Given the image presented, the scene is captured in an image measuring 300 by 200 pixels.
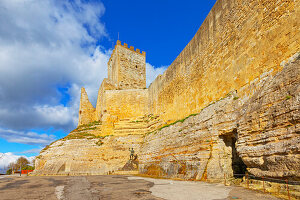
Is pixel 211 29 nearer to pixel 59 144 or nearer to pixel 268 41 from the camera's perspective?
pixel 268 41

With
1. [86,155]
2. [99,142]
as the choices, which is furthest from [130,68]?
[86,155]

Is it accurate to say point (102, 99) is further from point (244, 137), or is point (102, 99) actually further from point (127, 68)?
point (244, 137)

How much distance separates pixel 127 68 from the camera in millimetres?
33625

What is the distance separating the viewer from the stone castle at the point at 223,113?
559 centimetres

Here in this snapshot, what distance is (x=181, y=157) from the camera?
10.9 m

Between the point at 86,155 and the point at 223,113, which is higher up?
the point at 223,113

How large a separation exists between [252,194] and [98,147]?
16.5 m

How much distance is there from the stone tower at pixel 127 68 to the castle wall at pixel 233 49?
15.6 meters

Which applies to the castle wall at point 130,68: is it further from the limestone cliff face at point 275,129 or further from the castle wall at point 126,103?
the limestone cliff face at point 275,129

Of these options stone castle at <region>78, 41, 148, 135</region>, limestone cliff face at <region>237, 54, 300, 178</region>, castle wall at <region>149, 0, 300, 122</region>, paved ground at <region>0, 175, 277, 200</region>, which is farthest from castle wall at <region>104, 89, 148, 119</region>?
limestone cliff face at <region>237, 54, 300, 178</region>

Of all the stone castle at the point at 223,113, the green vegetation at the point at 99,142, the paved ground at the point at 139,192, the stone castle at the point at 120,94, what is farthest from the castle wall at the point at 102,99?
the paved ground at the point at 139,192

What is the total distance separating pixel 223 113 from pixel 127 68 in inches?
1042

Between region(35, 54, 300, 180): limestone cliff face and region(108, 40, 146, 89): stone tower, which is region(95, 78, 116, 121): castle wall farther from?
region(35, 54, 300, 180): limestone cliff face

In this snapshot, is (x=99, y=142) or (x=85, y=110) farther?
(x=85, y=110)
